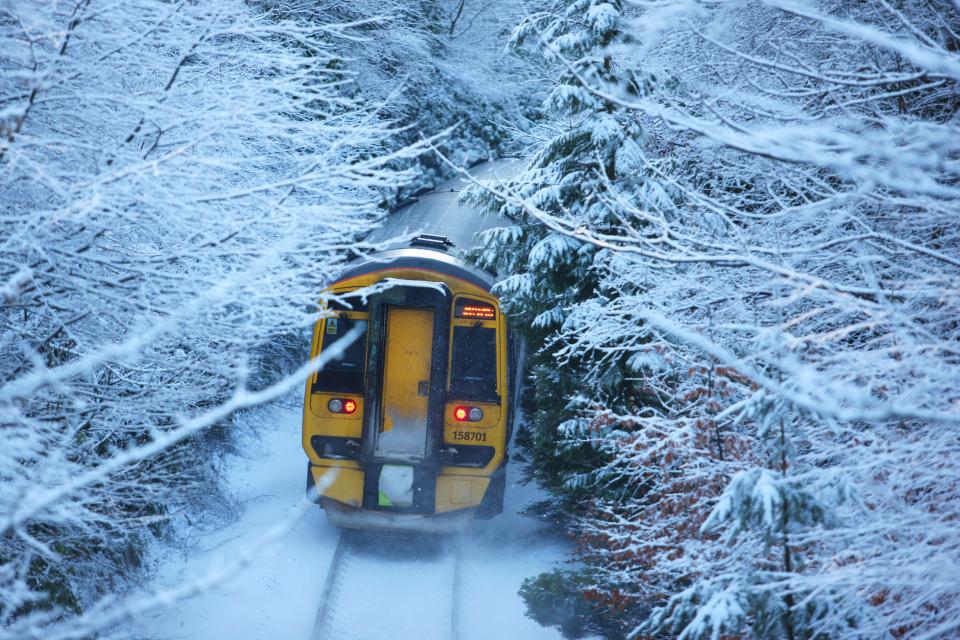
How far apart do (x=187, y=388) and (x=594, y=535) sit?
12.0 feet

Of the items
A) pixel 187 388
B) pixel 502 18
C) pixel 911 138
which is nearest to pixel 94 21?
pixel 187 388

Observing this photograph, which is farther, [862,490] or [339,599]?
[339,599]

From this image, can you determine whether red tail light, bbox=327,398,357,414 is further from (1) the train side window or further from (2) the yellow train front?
(1) the train side window

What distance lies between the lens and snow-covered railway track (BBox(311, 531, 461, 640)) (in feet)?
23.2

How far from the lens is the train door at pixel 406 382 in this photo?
8281mm

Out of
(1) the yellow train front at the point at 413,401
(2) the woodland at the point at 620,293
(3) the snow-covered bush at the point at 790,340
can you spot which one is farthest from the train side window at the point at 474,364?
(3) the snow-covered bush at the point at 790,340

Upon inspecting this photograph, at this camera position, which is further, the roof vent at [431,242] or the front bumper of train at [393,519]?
the roof vent at [431,242]

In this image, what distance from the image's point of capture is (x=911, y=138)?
146 inches

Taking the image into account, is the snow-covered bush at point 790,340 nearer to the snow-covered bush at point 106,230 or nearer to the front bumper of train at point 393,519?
the front bumper of train at point 393,519

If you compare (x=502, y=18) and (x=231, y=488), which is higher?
(x=502, y=18)

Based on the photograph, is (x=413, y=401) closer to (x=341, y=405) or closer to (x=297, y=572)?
(x=341, y=405)

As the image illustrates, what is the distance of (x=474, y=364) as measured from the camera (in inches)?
325

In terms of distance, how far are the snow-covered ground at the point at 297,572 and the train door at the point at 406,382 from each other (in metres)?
1.41

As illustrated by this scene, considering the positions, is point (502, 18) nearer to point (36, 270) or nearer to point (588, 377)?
point (588, 377)
